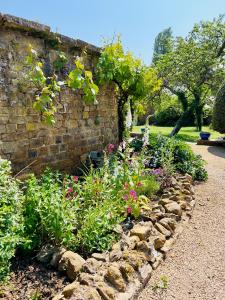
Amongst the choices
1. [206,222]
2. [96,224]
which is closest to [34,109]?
[96,224]

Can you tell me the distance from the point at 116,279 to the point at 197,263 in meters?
1.23

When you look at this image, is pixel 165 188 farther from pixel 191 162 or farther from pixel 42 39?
pixel 42 39

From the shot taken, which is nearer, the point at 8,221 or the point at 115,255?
the point at 8,221

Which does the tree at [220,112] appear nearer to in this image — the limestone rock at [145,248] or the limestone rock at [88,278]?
the limestone rock at [145,248]

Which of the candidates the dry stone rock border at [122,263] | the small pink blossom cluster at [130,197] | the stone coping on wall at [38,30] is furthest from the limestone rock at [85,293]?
the stone coping on wall at [38,30]

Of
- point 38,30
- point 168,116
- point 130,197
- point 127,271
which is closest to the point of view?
point 127,271

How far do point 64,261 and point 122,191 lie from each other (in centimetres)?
161

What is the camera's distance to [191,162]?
7.34m

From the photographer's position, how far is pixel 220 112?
12.4 meters

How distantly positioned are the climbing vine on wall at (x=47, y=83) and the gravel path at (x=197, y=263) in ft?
8.78

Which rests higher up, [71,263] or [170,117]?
[170,117]

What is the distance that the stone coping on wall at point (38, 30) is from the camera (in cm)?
423

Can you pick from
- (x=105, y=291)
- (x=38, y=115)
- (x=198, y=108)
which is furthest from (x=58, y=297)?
(x=198, y=108)

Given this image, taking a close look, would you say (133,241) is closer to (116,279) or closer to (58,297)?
(116,279)
